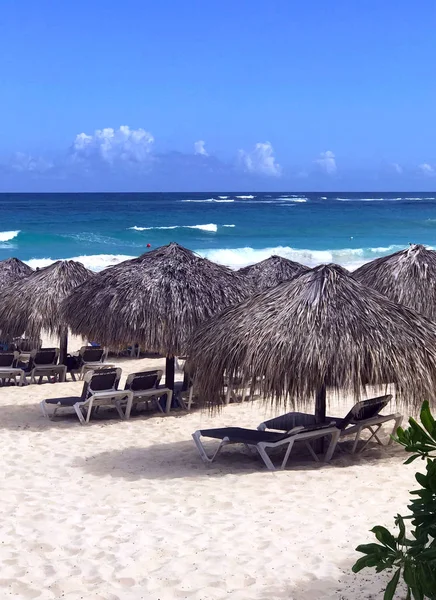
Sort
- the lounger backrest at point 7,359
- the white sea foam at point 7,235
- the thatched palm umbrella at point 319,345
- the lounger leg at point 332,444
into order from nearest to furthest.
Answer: the thatched palm umbrella at point 319,345, the lounger leg at point 332,444, the lounger backrest at point 7,359, the white sea foam at point 7,235

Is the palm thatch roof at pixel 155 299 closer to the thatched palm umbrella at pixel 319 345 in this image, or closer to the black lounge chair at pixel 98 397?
the black lounge chair at pixel 98 397

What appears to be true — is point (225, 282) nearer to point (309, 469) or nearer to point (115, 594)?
point (309, 469)

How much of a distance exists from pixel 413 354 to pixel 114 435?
3457 mm

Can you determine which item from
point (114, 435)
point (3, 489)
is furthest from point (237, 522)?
point (114, 435)

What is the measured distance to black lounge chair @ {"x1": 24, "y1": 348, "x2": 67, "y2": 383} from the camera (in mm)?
11727

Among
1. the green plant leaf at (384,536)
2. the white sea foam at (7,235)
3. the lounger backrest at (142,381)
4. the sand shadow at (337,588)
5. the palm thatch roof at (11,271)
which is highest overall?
the white sea foam at (7,235)

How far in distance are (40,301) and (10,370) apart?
3.67ft

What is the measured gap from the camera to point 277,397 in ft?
22.3

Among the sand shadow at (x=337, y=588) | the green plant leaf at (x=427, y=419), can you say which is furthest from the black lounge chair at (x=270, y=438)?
the green plant leaf at (x=427, y=419)

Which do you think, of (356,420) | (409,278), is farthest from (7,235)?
(356,420)

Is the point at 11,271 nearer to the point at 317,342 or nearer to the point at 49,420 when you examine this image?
the point at 49,420

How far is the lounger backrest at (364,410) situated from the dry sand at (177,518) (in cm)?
34

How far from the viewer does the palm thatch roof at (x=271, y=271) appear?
15.5 m

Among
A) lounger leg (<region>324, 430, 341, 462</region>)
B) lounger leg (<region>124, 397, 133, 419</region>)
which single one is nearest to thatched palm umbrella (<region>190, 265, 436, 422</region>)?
lounger leg (<region>324, 430, 341, 462</region>)
